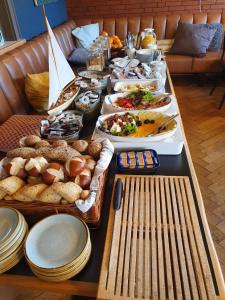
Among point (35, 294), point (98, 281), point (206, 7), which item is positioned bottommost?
point (35, 294)

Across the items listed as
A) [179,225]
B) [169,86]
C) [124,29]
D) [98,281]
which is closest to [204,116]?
[169,86]

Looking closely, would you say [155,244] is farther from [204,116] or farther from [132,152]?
[204,116]

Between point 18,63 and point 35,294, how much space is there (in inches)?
60.1

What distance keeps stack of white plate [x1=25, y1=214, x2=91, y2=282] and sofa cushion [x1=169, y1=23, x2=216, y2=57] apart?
3130mm

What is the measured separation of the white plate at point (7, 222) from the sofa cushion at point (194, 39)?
3.16m

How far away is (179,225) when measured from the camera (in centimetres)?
65

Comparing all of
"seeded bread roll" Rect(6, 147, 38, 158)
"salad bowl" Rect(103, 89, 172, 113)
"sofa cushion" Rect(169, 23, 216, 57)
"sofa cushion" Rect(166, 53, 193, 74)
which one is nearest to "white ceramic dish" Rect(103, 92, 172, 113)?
"salad bowl" Rect(103, 89, 172, 113)

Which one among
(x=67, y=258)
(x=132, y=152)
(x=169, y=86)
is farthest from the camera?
(x=169, y=86)

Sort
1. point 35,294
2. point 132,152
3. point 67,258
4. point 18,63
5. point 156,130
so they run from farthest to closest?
point 18,63 < point 35,294 < point 156,130 < point 132,152 < point 67,258

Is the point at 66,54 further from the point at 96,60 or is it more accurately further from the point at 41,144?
the point at 41,144

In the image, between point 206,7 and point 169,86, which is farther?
point 206,7

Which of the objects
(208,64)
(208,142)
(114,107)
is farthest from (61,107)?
(208,64)

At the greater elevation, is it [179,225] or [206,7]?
[206,7]

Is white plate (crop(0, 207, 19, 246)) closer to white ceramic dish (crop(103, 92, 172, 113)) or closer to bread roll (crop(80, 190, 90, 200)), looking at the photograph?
bread roll (crop(80, 190, 90, 200))
